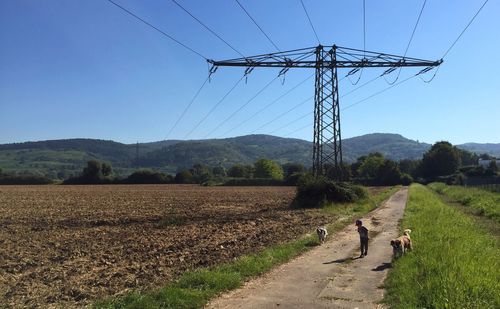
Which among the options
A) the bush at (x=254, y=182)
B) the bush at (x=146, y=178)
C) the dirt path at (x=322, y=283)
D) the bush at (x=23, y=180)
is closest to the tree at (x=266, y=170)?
the bush at (x=254, y=182)

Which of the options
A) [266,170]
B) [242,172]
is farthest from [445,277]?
[242,172]

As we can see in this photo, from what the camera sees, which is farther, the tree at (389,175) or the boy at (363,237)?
the tree at (389,175)

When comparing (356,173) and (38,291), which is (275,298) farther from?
(356,173)

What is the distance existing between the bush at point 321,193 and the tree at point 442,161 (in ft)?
395

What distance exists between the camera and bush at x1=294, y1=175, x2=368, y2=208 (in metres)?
38.0

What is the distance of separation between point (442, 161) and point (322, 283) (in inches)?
5888

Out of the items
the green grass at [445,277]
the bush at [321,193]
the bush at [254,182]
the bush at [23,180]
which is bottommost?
the green grass at [445,277]

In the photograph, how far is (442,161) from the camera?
150500 mm

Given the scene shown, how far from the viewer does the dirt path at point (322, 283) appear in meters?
10.1

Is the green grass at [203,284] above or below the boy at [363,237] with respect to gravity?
below

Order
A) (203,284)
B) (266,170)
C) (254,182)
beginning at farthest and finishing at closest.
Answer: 1. (266,170)
2. (254,182)
3. (203,284)

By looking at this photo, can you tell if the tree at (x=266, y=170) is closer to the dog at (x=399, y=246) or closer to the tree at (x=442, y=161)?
the tree at (x=442, y=161)

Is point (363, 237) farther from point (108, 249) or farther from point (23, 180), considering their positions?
point (23, 180)

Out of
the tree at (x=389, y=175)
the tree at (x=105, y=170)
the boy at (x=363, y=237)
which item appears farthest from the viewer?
the tree at (x=105, y=170)
